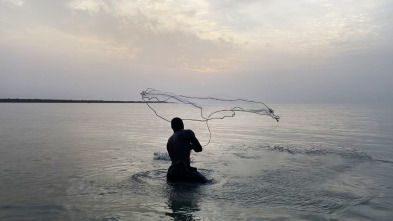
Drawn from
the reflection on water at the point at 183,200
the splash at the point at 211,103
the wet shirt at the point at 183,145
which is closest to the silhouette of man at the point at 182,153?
the wet shirt at the point at 183,145

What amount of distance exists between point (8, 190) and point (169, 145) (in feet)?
15.5

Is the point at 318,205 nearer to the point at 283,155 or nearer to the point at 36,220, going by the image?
the point at 36,220

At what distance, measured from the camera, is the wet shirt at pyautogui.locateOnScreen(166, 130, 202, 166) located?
984cm

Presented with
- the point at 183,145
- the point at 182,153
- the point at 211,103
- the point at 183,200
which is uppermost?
the point at 211,103

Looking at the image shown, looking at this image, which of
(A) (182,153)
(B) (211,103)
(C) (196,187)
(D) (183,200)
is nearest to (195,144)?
(A) (182,153)

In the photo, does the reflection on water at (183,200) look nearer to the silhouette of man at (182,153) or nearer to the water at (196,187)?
the water at (196,187)

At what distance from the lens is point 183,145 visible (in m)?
9.87

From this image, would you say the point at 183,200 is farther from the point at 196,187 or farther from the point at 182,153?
the point at 182,153

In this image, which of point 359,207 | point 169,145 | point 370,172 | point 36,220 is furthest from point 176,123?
point 370,172

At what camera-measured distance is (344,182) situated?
37.1 feet

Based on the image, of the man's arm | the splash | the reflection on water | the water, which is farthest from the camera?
the splash

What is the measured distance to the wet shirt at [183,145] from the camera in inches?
388

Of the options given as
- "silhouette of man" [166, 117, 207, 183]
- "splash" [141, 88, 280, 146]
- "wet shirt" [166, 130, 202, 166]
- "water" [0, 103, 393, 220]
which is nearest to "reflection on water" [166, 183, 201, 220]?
"water" [0, 103, 393, 220]

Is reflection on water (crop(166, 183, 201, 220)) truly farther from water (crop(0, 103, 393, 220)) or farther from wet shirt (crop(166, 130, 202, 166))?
wet shirt (crop(166, 130, 202, 166))
